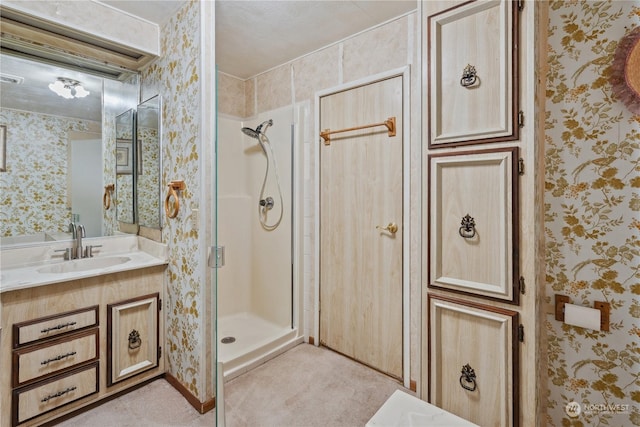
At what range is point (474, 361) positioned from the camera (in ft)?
3.52

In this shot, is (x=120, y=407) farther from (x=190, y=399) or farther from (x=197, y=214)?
(x=197, y=214)

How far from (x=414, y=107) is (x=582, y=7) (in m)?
0.75

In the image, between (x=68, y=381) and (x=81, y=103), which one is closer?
(x=68, y=381)

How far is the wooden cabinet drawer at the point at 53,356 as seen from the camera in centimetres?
136

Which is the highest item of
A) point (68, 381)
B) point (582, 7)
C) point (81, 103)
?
point (582, 7)

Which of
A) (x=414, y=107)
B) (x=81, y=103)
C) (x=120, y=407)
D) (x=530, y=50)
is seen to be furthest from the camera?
(x=81, y=103)

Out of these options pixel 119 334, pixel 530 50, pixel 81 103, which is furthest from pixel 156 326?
pixel 530 50

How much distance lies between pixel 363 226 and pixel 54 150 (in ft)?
6.15

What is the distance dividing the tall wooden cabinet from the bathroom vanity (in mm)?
1520

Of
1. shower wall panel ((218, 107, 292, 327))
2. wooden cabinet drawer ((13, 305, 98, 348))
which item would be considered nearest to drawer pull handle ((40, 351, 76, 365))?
wooden cabinet drawer ((13, 305, 98, 348))

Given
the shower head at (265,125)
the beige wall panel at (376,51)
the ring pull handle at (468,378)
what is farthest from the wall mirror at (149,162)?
the ring pull handle at (468,378)

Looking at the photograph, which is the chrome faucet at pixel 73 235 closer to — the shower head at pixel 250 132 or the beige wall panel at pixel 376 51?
the shower head at pixel 250 132

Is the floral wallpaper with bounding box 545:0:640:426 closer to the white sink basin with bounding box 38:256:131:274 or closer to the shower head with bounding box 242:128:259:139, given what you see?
the shower head with bounding box 242:128:259:139

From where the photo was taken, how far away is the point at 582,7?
45.7 inches
